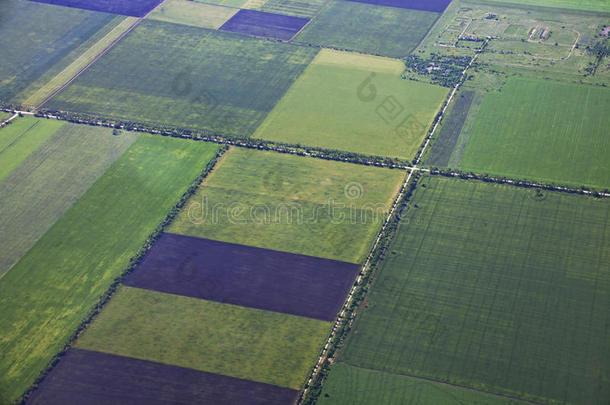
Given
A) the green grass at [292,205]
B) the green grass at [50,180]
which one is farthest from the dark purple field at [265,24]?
the green grass at [292,205]

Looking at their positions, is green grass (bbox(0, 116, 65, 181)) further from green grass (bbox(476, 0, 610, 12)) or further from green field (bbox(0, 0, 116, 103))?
green grass (bbox(476, 0, 610, 12))

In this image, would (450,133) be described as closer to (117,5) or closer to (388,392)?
(388,392)

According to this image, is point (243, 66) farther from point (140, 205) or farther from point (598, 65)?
point (598, 65)

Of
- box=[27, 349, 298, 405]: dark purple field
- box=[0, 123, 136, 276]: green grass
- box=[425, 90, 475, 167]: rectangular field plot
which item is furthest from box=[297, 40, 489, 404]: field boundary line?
box=[0, 123, 136, 276]: green grass

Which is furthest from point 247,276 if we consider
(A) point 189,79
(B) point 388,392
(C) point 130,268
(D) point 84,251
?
(A) point 189,79

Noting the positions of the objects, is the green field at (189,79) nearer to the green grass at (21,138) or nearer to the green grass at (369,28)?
the green grass at (21,138)

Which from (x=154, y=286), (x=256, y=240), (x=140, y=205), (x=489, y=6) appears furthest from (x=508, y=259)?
(x=489, y=6)
